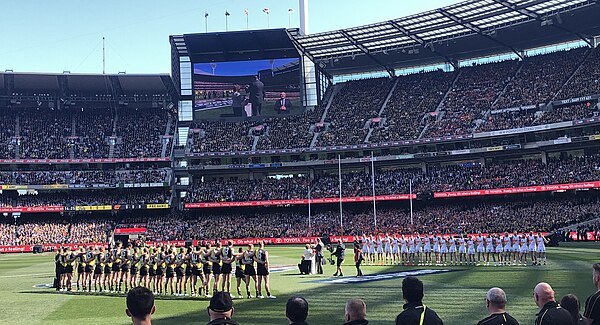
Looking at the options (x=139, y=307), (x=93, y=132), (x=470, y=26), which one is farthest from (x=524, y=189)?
(x=139, y=307)

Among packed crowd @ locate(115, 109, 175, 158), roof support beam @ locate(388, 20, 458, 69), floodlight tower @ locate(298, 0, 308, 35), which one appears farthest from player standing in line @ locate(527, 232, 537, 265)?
packed crowd @ locate(115, 109, 175, 158)

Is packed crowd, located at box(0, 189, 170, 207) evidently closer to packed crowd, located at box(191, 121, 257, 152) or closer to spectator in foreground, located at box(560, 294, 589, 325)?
packed crowd, located at box(191, 121, 257, 152)

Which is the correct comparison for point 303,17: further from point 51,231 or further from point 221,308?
point 221,308

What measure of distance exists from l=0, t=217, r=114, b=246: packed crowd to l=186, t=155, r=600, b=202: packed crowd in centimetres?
1240

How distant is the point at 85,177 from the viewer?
84062 millimetres

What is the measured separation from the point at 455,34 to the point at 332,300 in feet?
201

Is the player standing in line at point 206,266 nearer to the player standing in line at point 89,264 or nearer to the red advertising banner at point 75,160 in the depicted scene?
the player standing in line at point 89,264

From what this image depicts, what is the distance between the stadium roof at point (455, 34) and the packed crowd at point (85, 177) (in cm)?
2741

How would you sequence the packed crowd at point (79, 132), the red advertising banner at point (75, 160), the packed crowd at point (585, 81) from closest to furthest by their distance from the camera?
the packed crowd at point (585, 81), the red advertising banner at point (75, 160), the packed crowd at point (79, 132)

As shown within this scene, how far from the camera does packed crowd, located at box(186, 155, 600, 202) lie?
6500 centimetres

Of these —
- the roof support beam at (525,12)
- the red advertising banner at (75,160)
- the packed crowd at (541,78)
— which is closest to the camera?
the roof support beam at (525,12)

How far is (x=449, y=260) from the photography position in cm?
3706

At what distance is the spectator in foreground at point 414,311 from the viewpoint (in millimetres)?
7150

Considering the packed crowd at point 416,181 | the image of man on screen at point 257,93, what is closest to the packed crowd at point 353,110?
the packed crowd at point 416,181
